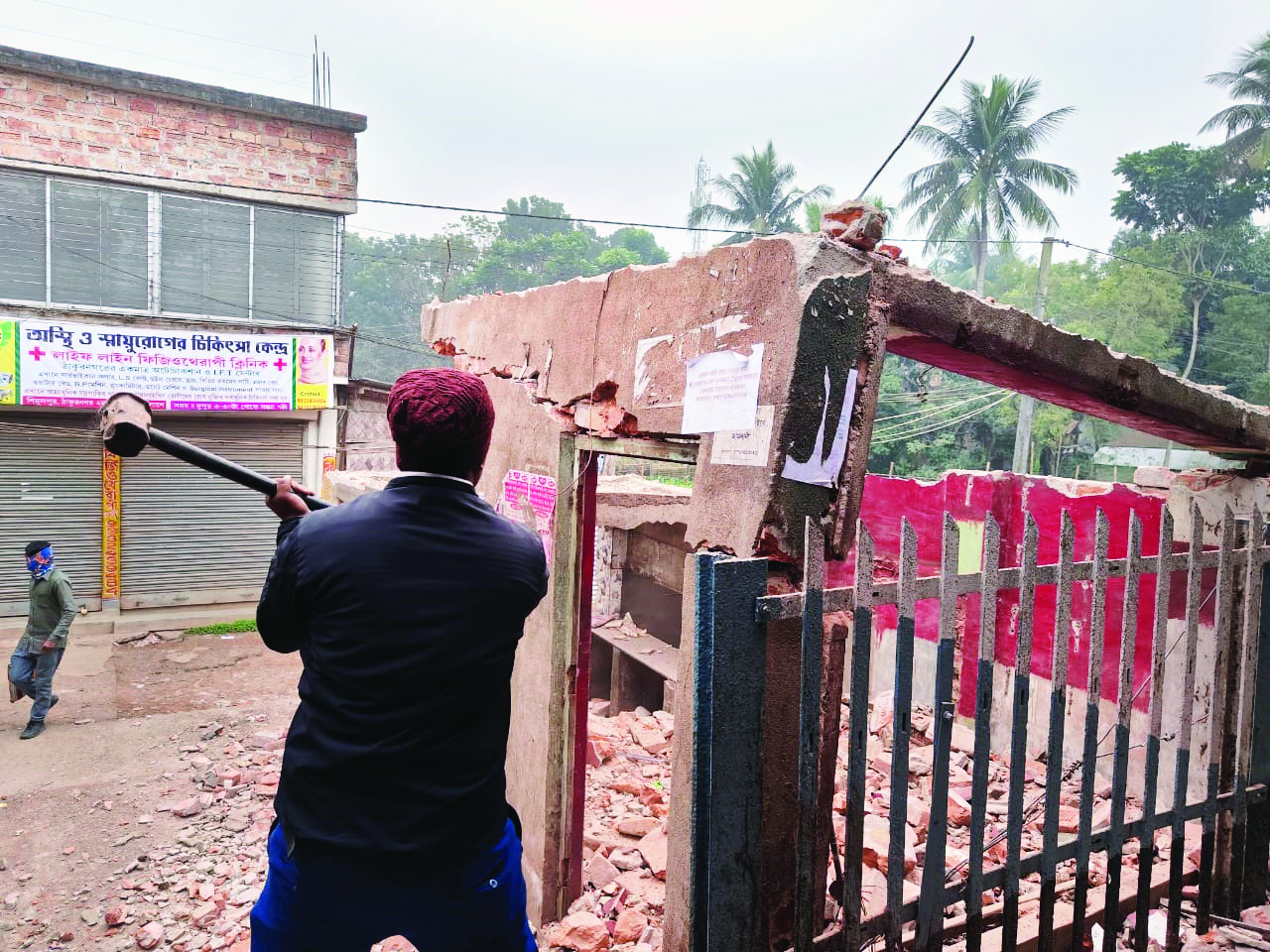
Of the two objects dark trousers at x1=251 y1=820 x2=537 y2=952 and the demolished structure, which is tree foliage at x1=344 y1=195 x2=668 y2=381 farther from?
dark trousers at x1=251 y1=820 x2=537 y2=952

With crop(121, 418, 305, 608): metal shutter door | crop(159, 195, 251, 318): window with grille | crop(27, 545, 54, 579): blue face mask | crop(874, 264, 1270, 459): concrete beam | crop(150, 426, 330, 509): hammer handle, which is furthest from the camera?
crop(121, 418, 305, 608): metal shutter door

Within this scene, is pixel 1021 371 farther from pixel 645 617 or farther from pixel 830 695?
pixel 645 617

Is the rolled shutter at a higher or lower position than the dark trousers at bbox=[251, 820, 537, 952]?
higher

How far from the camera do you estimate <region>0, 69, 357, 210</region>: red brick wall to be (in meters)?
9.83

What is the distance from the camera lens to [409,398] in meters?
1.77

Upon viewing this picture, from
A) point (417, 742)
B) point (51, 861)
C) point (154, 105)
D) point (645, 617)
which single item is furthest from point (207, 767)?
point (154, 105)

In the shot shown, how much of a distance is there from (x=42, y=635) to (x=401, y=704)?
7.24 metres

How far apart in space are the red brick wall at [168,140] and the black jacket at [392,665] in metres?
11.1

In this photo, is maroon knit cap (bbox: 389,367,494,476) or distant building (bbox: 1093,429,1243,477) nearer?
maroon knit cap (bbox: 389,367,494,476)

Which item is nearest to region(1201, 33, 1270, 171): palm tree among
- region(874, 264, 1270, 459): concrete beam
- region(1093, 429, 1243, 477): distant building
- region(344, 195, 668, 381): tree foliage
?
region(1093, 429, 1243, 477): distant building

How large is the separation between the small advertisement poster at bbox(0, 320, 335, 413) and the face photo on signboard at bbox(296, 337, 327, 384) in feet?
0.04

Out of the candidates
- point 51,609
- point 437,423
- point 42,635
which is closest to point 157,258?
point 51,609

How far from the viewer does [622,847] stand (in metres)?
4.10

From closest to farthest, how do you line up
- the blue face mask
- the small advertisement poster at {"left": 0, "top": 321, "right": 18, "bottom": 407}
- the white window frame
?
the blue face mask, the small advertisement poster at {"left": 0, "top": 321, "right": 18, "bottom": 407}, the white window frame
